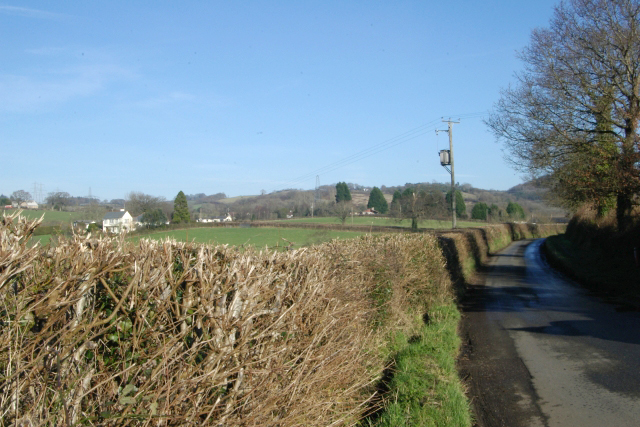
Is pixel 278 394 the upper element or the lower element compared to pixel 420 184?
lower

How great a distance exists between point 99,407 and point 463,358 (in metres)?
6.83

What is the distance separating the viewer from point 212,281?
3.18 metres

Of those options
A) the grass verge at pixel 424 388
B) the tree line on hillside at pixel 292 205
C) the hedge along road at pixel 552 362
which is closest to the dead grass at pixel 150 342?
the grass verge at pixel 424 388

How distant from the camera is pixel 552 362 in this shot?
24.4 ft

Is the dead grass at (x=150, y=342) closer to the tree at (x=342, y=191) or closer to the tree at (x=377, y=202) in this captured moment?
the tree at (x=377, y=202)

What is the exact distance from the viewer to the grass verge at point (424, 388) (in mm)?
5066

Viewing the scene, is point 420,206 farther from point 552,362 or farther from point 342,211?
point 552,362

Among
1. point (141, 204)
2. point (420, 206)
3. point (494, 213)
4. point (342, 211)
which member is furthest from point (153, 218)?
point (494, 213)

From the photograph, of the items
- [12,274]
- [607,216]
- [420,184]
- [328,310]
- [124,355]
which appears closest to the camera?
[12,274]

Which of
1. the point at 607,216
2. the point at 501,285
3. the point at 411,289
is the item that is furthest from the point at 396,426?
the point at 607,216

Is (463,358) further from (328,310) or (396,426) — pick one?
(328,310)

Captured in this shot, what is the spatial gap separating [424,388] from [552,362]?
296 centimetres

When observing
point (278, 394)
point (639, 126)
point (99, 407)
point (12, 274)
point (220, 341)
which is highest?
point (639, 126)

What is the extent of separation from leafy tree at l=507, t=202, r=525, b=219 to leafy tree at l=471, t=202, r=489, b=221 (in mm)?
10721
